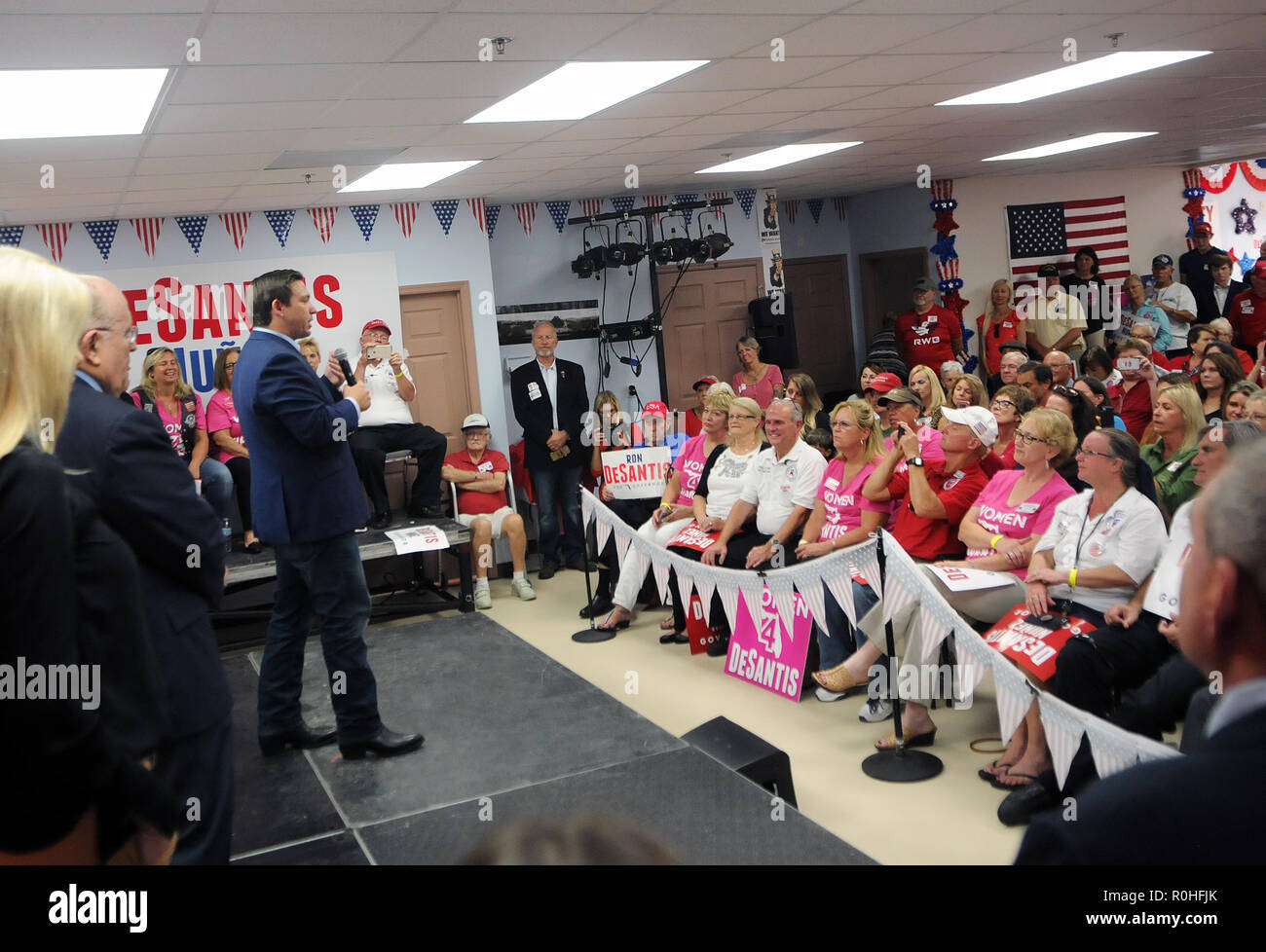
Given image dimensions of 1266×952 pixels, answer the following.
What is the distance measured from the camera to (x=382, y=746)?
3551mm

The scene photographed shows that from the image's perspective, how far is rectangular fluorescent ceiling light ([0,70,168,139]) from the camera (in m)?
3.72

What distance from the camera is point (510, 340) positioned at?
885cm

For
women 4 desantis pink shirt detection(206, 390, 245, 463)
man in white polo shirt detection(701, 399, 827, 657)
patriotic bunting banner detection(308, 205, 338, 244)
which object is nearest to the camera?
man in white polo shirt detection(701, 399, 827, 657)

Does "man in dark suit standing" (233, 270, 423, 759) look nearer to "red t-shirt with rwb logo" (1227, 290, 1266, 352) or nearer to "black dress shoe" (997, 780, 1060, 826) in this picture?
"black dress shoe" (997, 780, 1060, 826)

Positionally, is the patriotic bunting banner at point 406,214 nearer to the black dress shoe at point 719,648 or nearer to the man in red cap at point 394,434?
the man in red cap at point 394,434

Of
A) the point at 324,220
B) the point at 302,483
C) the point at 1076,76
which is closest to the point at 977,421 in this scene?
the point at 1076,76

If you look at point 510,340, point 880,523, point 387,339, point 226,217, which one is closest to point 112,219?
point 226,217

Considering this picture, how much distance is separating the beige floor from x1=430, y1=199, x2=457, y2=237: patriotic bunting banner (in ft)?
10.9

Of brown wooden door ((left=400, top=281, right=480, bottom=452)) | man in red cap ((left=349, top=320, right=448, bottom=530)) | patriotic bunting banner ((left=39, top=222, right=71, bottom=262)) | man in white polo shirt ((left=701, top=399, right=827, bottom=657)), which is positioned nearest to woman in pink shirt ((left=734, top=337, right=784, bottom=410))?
brown wooden door ((left=400, top=281, right=480, bottom=452))

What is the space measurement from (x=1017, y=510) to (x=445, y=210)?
534cm

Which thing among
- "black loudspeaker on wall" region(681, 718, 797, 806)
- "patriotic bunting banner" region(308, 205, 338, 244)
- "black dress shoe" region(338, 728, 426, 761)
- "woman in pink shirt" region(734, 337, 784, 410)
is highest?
"patriotic bunting banner" region(308, 205, 338, 244)

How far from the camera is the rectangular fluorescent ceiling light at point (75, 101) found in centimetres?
372

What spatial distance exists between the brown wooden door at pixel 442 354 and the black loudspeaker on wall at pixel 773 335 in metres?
2.93
